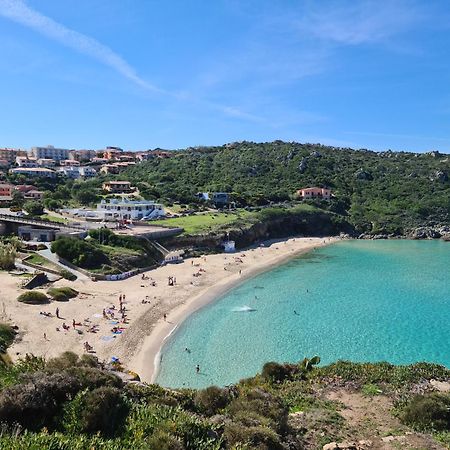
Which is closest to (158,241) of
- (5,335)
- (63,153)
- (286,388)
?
(5,335)

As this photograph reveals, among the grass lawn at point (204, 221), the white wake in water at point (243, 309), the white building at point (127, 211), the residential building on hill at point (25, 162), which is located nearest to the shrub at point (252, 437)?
the white wake in water at point (243, 309)

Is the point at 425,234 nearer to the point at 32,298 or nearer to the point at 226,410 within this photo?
the point at 32,298

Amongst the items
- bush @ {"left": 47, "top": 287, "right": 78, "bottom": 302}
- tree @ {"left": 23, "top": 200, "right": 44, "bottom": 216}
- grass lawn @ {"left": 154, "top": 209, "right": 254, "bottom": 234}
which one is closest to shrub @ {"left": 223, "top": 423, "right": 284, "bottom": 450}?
bush @ {"left": 47, "top": 287, "right": 78, "bottom": 302}

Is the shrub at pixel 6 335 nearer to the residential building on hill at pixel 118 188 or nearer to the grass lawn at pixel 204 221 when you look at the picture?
the grass lawn at pixel 204 221

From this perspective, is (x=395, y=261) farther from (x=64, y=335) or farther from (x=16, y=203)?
(x=16, y=203)

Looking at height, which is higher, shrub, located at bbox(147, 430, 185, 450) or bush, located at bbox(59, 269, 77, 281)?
shrub, located at bbox(147, 430, 185, 450)

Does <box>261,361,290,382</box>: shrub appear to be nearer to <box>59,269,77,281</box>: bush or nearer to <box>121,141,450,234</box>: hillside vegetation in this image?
<box>59,269,77,281</box>: bush
